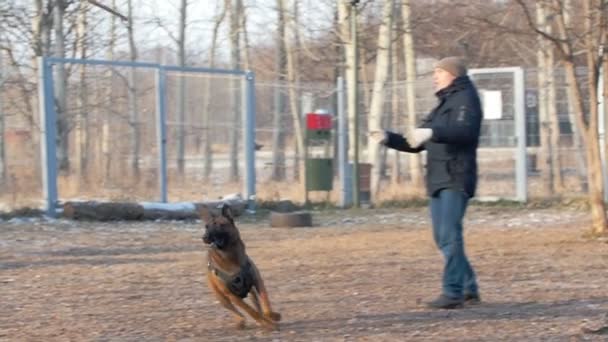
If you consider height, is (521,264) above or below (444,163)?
below

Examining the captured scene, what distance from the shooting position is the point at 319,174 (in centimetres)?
1961

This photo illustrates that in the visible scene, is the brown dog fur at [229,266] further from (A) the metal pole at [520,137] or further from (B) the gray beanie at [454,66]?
(A) the metal pole at [520,137]

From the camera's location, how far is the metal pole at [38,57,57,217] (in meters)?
15.9

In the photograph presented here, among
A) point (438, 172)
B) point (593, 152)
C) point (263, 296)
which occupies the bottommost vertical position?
point (263, 296)

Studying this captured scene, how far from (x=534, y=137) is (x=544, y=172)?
0.65 metres

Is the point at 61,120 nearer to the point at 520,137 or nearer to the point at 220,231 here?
the point at 520,137

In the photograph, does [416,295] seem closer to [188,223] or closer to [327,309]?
[327,309]

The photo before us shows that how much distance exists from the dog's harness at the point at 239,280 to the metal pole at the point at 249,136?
1087cm

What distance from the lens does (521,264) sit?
1096 centimetres

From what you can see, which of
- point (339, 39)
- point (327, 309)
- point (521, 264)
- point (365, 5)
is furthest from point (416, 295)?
point (339, 39)

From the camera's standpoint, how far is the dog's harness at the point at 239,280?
23.8ft

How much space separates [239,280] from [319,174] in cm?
1240

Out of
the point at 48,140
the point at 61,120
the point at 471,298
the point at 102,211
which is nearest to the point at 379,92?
the point at 61,120

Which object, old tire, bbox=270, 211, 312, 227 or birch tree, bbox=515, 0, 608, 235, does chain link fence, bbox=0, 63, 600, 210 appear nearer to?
old tire, bbox=270, 211, 312, 227
